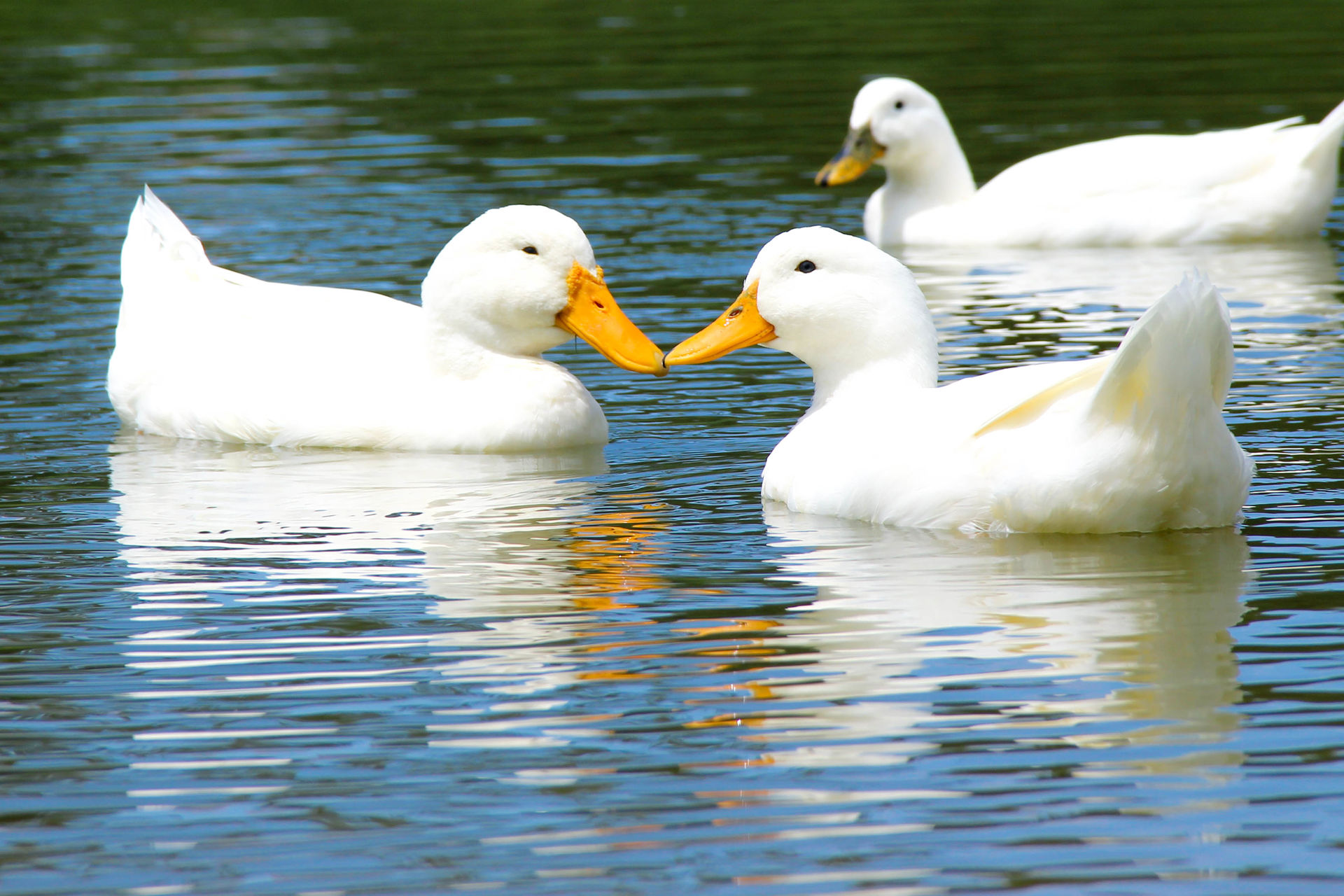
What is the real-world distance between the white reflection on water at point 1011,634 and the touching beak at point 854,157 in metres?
7.57

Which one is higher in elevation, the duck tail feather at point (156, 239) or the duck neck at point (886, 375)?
the duck tail feather at point (156, 239)

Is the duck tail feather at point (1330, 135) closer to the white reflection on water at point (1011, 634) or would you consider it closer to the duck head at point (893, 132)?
the duck head at point (893, 132)

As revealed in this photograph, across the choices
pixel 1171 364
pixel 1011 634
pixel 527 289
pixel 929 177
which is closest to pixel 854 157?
pixel 929 177

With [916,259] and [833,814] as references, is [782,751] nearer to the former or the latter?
[833,814]

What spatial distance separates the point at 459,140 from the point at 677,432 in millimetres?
9201

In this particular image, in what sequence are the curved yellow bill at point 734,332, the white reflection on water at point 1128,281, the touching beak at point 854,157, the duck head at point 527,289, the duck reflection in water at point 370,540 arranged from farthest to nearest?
the touching beak at point 854,157 → the white reflection on water at point 1128,281 → the duck head at point 527,289 → the curved yellow bill at point 734,332 → the duck reflection in water at point 370,540

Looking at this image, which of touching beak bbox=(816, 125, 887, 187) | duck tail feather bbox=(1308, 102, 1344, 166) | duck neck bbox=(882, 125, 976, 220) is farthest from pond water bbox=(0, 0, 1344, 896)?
touching beak bbox=(816, 125, 887, 187)

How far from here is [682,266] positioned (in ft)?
41.2

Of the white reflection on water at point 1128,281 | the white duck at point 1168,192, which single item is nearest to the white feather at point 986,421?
the white reflection on water at point 1128,281

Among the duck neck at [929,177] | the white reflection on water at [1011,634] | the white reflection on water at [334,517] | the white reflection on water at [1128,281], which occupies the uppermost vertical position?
the duck neck at [929,177]

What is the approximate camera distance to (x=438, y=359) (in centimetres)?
879

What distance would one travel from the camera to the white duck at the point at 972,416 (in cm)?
606

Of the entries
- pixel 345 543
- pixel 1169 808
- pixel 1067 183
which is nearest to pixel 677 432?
pixel 345 543

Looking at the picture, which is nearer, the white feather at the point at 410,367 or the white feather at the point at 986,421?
the white feather at the point at 986,421
